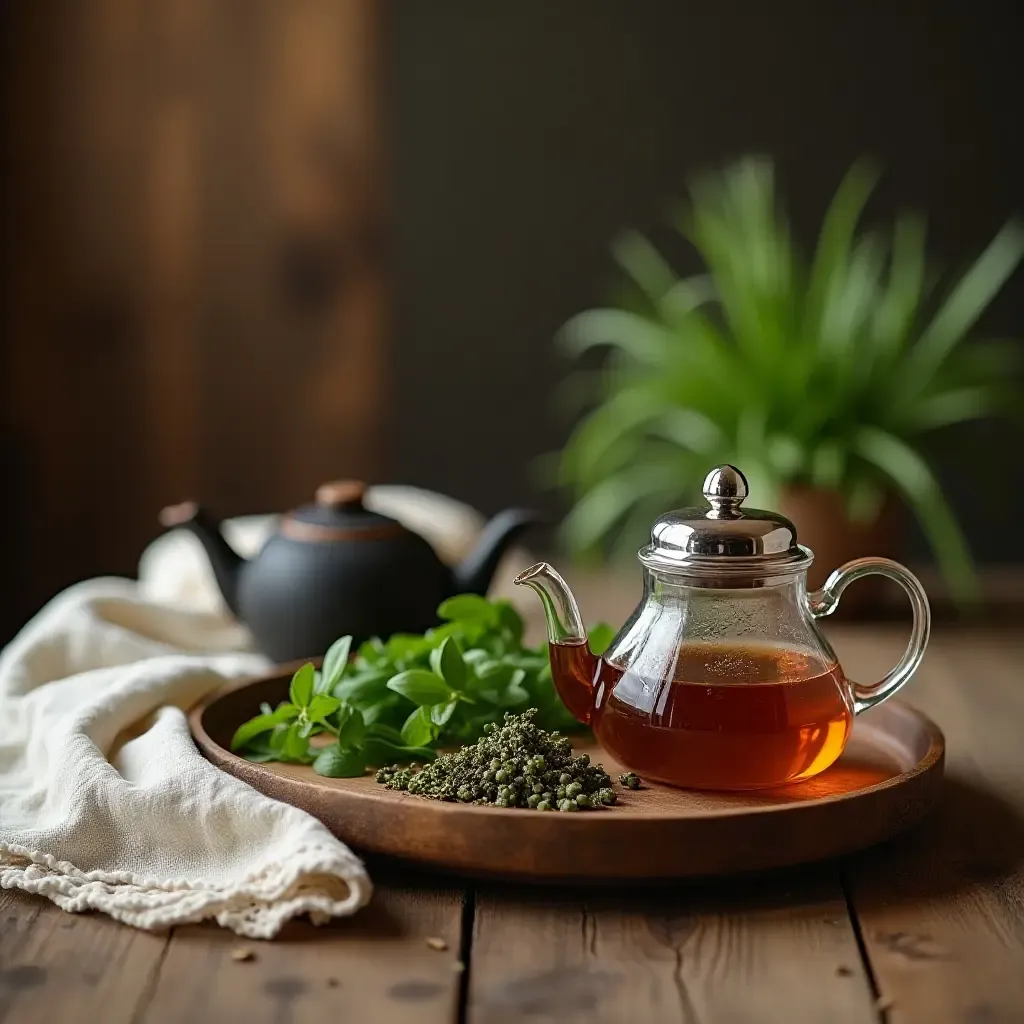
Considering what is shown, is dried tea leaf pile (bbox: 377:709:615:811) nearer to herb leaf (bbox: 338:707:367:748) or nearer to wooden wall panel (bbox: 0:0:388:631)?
herb leaf (bbox: 338:707:367:748)

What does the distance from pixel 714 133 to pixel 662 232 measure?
0.23m

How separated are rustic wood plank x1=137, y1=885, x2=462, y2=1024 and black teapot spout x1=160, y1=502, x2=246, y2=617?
71 centimetres


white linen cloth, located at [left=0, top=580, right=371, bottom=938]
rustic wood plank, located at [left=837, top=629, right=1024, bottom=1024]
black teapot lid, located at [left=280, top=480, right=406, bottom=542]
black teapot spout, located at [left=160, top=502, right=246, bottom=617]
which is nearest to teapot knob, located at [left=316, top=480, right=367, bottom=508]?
black teapot lid, located at [left=280, top=480, right=406, bottom=542]

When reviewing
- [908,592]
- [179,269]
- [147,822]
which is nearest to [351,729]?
[147,822]

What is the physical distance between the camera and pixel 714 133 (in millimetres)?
3012

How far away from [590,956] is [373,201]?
2555 millimetres

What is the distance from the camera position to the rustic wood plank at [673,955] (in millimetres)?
809

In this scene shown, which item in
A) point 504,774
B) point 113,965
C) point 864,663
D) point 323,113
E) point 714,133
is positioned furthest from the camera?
point 323,113

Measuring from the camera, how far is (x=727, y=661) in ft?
3.36

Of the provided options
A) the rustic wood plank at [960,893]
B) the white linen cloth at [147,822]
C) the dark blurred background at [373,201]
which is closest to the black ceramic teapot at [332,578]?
the white linen cloth at [147,822]

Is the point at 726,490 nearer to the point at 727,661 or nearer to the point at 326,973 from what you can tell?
the point at 727,661

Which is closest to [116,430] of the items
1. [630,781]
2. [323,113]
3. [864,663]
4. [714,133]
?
[323,113]

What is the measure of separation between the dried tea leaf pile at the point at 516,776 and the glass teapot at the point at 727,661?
0.17ft

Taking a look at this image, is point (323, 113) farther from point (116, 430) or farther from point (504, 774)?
point (504, 774)
